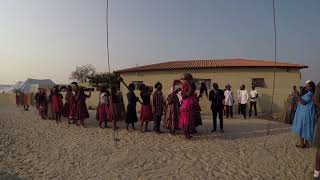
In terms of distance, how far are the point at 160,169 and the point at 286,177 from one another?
2.45 meters

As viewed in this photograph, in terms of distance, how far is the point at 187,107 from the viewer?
10.5 meters

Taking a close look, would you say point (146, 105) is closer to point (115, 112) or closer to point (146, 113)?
point (146, 113)

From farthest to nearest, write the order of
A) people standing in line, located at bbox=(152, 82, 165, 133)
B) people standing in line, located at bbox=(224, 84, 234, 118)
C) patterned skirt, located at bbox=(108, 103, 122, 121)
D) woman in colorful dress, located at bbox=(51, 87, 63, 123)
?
people standing in line, located at bbox=(224, 84, 234, 118) < woman in colorful dress, located at bbox=(51, 87, 63, 123) < patterned skirt, located at bbox=(108, 103, 122, 121) < people standing in line, located at bbox=(152, 82, 165, 133)

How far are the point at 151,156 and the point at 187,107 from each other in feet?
7.47

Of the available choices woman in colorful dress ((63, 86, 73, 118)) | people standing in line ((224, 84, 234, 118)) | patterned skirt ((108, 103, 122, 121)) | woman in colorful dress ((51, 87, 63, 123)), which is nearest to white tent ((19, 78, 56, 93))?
woman in colorful dress ((51, 87, 63, 123))

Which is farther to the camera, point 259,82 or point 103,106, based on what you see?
point 259,82

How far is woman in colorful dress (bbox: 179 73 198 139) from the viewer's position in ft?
34.4

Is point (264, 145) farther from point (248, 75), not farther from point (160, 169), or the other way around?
point (248, 75)

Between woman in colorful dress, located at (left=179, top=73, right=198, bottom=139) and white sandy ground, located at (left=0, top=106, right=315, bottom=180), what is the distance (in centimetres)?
43

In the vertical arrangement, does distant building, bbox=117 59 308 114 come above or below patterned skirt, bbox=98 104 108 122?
above

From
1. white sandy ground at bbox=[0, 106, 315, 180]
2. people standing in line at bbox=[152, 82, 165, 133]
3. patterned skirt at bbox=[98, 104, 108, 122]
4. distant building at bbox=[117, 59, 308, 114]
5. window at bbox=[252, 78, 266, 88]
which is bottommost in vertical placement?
white sandy ground at bbox=[0, 106, 315, 180]

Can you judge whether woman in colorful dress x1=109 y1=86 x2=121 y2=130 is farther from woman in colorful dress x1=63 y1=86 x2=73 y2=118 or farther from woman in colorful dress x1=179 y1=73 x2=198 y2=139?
woman in colorful dress x1=179 y1=73 x2=198 y2=139

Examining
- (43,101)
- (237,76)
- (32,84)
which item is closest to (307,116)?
(43,101)

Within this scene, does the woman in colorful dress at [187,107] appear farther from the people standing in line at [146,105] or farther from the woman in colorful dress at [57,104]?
the woman in colorful dress at [57,104]
